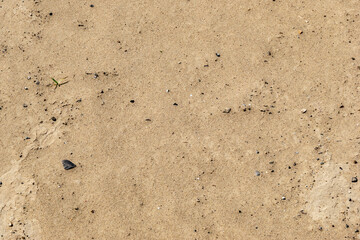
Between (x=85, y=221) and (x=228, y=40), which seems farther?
(x=228, y=40)

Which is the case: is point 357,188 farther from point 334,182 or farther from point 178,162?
point 178,162

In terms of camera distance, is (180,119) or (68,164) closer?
(68,164)

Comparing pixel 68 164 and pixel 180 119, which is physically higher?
pixel 180 119

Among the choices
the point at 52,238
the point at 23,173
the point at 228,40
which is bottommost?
the point at 52,238

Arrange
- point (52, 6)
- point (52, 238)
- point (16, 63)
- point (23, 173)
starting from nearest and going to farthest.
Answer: point (52, 238)
point (23, 173)
point (16, 63)
point (52, 6)

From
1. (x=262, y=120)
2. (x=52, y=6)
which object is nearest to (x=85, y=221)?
(x=262, y=120)

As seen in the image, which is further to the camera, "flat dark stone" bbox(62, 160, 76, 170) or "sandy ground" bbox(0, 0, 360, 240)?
"flat dark stone" bbox(62, 160, 76, 170)

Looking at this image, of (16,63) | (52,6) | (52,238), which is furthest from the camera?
(52,6)

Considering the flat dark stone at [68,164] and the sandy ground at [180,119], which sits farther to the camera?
the flat dark stone at [68,164]
